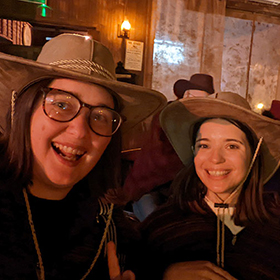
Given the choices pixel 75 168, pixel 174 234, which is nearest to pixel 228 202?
pixel 174 234

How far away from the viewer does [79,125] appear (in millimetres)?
1111

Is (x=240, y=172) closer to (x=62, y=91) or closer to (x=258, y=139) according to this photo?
(x=258, y=139)

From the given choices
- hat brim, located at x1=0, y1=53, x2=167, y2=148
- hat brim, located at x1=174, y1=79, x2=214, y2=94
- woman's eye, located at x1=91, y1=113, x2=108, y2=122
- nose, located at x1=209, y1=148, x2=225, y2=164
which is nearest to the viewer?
hat brim, located at x1=0, y1=53, x2=167, y2=148

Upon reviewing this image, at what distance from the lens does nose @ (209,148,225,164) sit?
134 cm

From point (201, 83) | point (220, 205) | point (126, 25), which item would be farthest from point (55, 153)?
point (126, 25)

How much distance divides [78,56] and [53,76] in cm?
13

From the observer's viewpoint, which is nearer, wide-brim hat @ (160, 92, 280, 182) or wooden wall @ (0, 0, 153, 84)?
wide-brim hat @ (160, 92, 280, 182)

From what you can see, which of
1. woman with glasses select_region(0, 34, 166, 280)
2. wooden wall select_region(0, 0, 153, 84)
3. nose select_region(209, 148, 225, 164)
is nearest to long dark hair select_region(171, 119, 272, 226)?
nose select_region(209, 148, 225, 164)

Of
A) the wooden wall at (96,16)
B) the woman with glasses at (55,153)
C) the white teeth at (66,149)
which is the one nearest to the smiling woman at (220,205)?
the woman with glasses at (55,153)

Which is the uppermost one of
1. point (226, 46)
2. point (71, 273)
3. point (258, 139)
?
point (226, 46)

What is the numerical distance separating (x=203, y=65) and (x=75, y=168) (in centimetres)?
447

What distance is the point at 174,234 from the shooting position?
149 cm

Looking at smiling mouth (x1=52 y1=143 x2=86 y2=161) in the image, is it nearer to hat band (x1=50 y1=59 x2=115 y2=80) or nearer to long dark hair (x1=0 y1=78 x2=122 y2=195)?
long dark hair (x1=0 y1=78 x2=122 y2=195)

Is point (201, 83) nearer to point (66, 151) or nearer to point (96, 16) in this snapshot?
A: point (96, 16)
